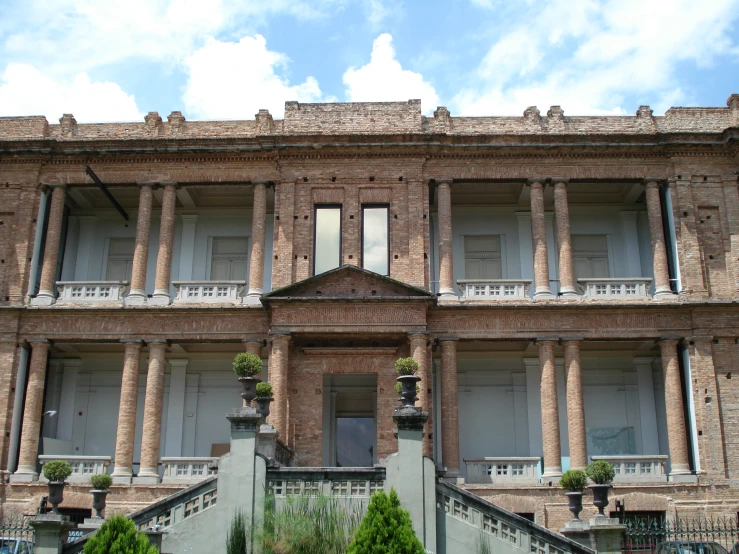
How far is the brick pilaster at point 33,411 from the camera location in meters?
23.8

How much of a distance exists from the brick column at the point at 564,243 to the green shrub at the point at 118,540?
15.3m

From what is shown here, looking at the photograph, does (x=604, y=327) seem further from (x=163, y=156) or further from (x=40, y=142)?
(x=40, y=142)

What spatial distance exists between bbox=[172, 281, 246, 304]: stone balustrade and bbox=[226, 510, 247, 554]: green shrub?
10.5 m

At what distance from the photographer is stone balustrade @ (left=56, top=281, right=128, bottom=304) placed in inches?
1004

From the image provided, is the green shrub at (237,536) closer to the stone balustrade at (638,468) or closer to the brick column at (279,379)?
the brick column at (279,379)

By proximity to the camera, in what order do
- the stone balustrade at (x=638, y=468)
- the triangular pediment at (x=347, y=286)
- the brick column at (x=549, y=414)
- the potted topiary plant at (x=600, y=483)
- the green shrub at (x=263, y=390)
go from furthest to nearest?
the triangular pediment at (x=347, y=286)
the brick column at (x=549, y=414)
the stone balustrade at (x=638, y=468)
the green shrub at (x=263, y=390)
the potted topiary plant at (x=600, y=483)

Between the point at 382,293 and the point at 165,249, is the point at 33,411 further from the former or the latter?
the point at 382,293

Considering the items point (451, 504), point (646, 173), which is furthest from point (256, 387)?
point (646, 173)

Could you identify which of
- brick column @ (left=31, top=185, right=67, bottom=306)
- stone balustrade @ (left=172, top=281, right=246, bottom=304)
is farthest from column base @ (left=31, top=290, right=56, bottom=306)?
stone balustrade @ (left=172, top=281, right=246, bottom=304)

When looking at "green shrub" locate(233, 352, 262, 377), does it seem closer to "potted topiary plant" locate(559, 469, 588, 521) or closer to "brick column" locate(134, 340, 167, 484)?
"potted topiary plant" locate(559, 469, 588, 521)

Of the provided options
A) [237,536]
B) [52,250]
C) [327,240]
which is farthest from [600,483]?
[52,250]

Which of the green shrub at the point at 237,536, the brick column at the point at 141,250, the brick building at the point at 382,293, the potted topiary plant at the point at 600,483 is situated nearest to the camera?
the green shrub at the point at 237,536

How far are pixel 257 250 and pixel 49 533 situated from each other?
11964mm

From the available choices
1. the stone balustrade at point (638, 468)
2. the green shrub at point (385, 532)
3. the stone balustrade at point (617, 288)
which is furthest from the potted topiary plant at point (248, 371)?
the stone balustrade at point (617, 288)
